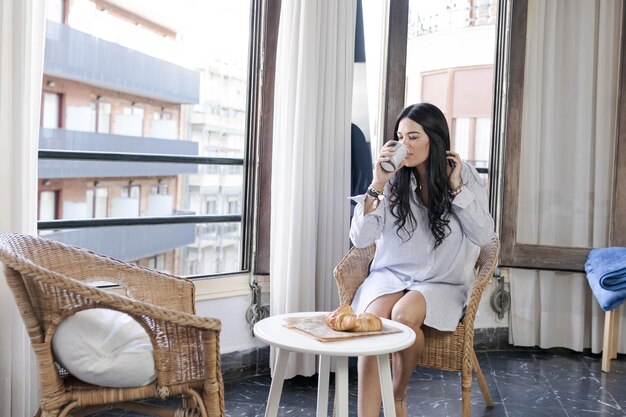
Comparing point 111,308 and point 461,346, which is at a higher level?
point 111,308

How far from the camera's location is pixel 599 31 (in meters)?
3.74

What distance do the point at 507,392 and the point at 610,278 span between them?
753mm

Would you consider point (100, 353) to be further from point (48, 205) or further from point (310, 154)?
point (310, 154)

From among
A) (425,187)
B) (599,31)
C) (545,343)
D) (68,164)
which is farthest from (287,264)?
(599,31)

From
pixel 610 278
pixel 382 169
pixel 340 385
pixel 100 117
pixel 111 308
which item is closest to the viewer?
Answer: pixel 111 308

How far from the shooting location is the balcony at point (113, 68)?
2643 mm

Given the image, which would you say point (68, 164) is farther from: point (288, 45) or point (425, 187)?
point (425, 187)

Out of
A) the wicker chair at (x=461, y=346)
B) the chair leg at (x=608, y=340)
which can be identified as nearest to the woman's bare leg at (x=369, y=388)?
the wicker chair at (x=461, y=346)

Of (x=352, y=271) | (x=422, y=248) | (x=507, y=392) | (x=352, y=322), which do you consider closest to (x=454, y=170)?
(x=422, y=248)

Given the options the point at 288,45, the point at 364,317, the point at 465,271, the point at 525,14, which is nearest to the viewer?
the point at 364,317

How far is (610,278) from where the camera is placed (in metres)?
3.29

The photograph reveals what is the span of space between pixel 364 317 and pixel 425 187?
0.81m

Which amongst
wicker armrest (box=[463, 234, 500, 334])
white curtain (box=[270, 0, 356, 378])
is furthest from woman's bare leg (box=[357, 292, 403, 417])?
white curtain (box=[270, 0, 356, 378])

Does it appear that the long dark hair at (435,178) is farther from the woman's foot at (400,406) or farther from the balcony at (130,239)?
the balcony at (130,239)
